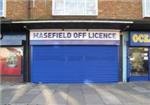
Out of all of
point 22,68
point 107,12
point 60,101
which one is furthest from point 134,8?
point 60,101

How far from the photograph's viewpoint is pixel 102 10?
20656mm

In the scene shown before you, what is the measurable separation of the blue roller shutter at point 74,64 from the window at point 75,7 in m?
1.93

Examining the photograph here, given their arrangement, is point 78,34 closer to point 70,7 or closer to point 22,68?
point 70,7

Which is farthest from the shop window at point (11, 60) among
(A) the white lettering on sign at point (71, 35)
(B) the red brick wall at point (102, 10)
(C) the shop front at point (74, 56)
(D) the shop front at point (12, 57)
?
(B) the red brick wall at point (102, 10)

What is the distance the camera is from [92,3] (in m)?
20.6

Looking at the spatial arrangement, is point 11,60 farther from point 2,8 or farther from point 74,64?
point 74,64

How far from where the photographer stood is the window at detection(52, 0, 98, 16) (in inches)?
806

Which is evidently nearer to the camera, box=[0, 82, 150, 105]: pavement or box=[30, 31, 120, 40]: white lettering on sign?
box=[0, 82, 150, 105]: pavement

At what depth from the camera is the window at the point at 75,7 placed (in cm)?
2048

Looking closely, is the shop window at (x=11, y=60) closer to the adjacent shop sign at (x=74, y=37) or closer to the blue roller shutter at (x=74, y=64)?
the blue roller shutter at (x=74, y=64)

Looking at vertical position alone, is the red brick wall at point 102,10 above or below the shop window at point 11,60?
above

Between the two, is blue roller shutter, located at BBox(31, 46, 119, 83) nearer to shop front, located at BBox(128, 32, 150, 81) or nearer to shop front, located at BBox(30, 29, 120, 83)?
shop front, located at BBox(30, 29, 120, 83)

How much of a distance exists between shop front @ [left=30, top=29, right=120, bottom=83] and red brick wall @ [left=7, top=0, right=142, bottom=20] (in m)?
0.92

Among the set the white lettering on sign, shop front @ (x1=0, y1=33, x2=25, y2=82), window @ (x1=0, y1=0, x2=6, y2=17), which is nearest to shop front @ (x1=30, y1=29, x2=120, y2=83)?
the white lettering on sign
